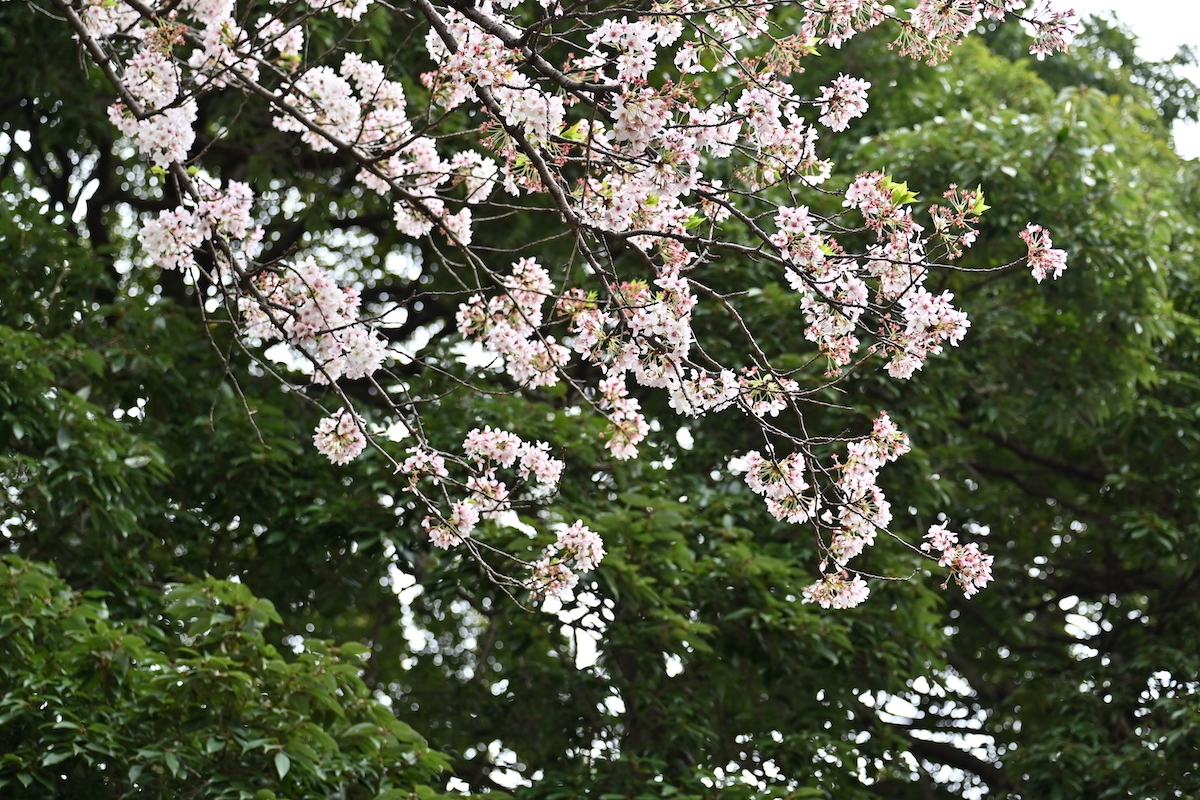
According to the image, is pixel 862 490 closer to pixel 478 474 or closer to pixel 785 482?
pixel 785 482

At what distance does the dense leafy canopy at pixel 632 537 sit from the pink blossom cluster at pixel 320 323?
47.9 inches

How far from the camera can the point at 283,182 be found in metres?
7.02

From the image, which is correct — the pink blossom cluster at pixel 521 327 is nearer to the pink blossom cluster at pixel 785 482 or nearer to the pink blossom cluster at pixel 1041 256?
the pink blossom cluster at pixel 785 482

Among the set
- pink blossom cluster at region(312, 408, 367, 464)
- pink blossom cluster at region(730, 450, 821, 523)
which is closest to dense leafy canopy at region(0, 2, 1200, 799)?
pink blossom cluster at region(312, 408, 367, 464)

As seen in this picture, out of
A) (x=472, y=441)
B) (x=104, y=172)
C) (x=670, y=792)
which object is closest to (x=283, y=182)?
(x=104, y=172)

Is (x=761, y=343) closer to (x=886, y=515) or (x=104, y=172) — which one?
(x=886, y=515)

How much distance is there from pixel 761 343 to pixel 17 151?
4.03 metres

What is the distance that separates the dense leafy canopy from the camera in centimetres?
410

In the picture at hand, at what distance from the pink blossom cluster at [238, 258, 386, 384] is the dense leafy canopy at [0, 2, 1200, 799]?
1.22m

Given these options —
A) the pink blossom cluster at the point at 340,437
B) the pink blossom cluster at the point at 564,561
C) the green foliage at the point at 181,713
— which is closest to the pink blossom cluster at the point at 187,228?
the pink blossom cluster at the point at 340,437

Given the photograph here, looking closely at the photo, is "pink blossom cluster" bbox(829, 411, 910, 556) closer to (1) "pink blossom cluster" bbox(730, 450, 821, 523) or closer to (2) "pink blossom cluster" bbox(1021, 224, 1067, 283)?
(1) "pink blossom cluster" bbox(730, 450, 821, 523)

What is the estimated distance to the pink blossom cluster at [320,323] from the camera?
295 centimetres

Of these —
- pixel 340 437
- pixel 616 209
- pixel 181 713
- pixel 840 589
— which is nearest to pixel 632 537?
pixel 181 713

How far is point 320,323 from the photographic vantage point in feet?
9.95
